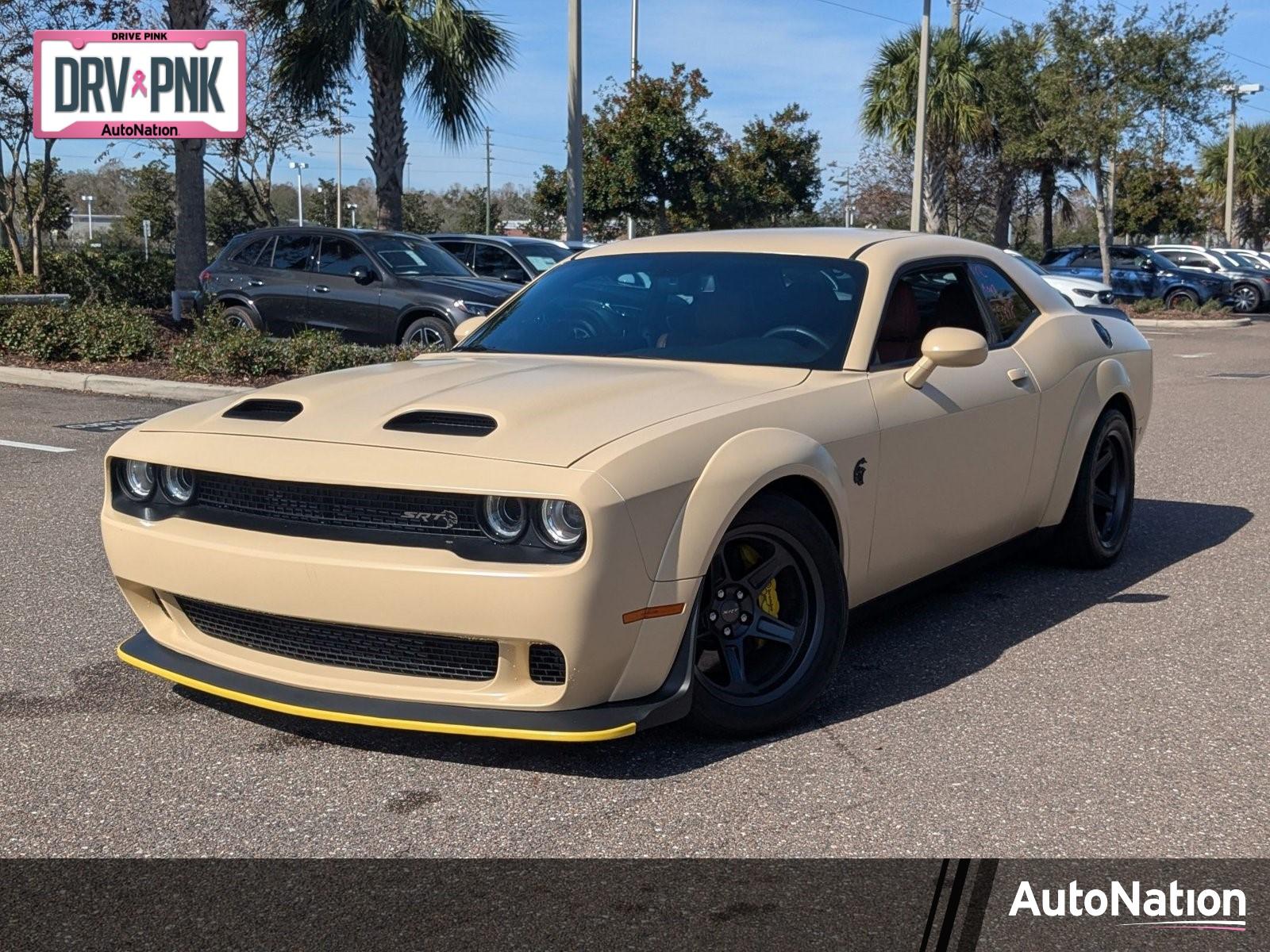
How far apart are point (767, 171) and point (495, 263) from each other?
18.8 metres

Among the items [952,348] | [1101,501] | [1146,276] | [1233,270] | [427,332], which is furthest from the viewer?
[1233,270]

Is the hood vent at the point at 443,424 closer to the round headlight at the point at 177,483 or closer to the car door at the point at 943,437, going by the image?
the round headlight at the point at 177,483

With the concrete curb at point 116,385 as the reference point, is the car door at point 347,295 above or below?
above

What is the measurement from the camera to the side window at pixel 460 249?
63.1 ft

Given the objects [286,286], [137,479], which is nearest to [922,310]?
[137,479]

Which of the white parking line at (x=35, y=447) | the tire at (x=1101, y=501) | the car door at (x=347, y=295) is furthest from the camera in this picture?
the car door at (x=347, y=295)

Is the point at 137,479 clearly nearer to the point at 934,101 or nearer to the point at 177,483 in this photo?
Answer: the point at 177,483

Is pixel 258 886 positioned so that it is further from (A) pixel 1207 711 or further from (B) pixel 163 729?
(A) pixel 1207 711

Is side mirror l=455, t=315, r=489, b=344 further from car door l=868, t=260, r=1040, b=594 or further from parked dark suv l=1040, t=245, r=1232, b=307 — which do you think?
parked dark suv l=1040, t=245, r=1232, b=307

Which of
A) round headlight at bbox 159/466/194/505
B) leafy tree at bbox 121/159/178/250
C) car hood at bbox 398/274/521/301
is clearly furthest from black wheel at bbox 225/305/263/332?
leafy tree at bbox 121/159/178/250

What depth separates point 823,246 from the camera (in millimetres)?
5176

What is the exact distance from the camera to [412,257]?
50.2 feet

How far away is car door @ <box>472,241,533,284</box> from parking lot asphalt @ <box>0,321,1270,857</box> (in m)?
13.2

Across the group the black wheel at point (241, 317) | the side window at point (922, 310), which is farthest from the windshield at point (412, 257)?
the side window at point (922, 310)
